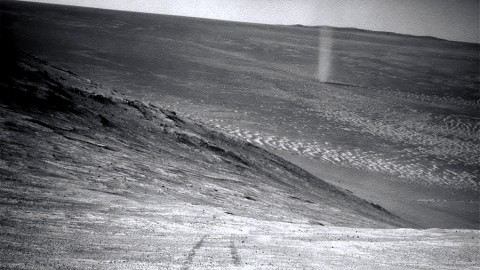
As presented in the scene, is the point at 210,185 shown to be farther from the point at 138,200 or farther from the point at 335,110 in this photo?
the point at 335,110

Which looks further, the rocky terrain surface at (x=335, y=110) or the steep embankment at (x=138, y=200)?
the rocky terrain surface at (x=335, y=110)

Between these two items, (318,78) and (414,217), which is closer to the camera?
(414,217)

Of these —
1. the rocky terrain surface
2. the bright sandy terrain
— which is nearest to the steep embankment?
the bright sandy terrain

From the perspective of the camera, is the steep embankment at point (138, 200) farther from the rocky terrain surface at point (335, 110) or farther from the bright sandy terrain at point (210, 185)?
the rocky terrain surface at point (335, 110)

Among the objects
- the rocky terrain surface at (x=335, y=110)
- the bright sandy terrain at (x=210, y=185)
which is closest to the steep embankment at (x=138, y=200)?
the bright sandy terrain at (x=210, y=185)

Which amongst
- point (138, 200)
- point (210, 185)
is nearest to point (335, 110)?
point (210, 185)

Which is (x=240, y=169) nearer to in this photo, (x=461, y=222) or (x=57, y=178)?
(x=57, y=178)

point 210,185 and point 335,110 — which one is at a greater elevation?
point 210,185

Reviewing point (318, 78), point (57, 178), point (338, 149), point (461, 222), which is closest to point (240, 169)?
point (57, 178)
